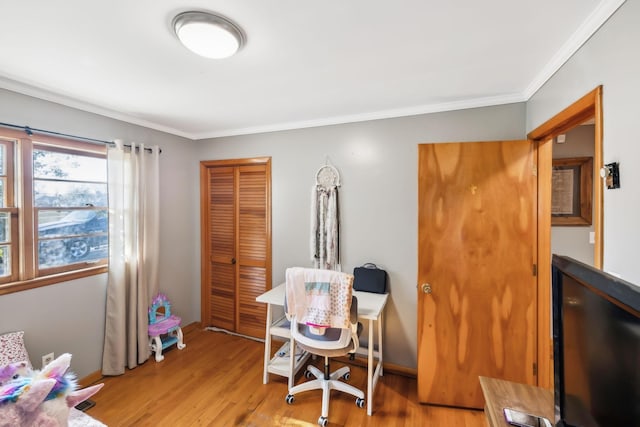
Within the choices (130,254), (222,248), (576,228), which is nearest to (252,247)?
(222,248)

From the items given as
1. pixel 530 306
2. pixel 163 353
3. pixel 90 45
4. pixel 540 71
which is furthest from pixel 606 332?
pixel 163 353

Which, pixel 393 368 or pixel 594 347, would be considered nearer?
pixel 594 347

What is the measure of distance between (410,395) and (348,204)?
5.58 feet

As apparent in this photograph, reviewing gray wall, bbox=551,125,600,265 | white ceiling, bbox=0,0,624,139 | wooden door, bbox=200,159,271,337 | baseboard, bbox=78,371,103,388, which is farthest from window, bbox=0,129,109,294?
gray wall, bbox=551,125,600,265

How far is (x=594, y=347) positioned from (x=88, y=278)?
3.18 meters

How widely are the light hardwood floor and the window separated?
1082 millimetres

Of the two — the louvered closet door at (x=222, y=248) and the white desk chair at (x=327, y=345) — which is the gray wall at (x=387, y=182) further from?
the louvered closet door at (x=222, y=248)

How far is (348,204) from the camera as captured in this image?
8.49ft

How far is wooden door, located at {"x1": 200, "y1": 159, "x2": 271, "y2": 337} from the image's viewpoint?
301 cm

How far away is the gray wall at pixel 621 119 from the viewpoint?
3.17 ft

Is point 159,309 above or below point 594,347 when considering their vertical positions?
below

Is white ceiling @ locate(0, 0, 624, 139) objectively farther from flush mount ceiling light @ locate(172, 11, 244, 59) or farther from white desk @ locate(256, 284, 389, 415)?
white desk @ locate(256, 284, 389, 415)

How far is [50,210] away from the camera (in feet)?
6.88

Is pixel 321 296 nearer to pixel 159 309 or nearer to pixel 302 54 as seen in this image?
pixel 302 54
